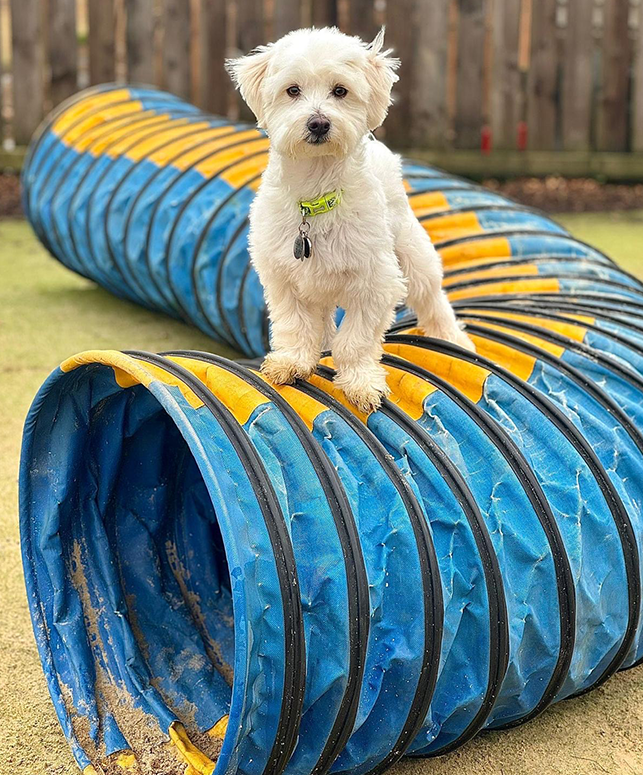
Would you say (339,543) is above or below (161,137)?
below

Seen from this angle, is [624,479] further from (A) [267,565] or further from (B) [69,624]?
(B) [69,624]

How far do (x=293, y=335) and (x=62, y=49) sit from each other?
631 cm

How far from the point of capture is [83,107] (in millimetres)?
6141

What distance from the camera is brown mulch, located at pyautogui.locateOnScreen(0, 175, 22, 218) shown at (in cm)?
809

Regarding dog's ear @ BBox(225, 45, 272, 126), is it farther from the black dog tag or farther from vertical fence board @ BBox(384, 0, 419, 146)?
vertical fence board @ BBox(384, 0, 419, 146)

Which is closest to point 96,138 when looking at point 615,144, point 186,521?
point 186,521

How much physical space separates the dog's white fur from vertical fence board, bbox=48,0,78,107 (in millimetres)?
6029

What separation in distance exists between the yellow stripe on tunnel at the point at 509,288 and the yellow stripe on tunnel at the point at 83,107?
3236 mm

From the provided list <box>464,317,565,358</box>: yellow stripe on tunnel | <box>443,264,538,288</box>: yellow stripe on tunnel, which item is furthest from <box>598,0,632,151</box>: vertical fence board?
<box>464,317,565,358</box>: yellow stripe on tunnel

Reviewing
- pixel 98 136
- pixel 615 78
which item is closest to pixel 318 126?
pixel 98 136

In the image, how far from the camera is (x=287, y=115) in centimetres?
232

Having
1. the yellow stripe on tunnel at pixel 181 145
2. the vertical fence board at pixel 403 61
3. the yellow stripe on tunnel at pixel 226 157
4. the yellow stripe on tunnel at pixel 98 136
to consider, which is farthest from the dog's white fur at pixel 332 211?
the vertical fence board at pixel 403 61

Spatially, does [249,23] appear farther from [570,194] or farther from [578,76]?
[570,194]

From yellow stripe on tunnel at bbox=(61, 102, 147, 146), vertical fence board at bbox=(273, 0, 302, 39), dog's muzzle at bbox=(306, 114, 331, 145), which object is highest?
vertical fence board at bbox=(273, 0, 302, 39)
